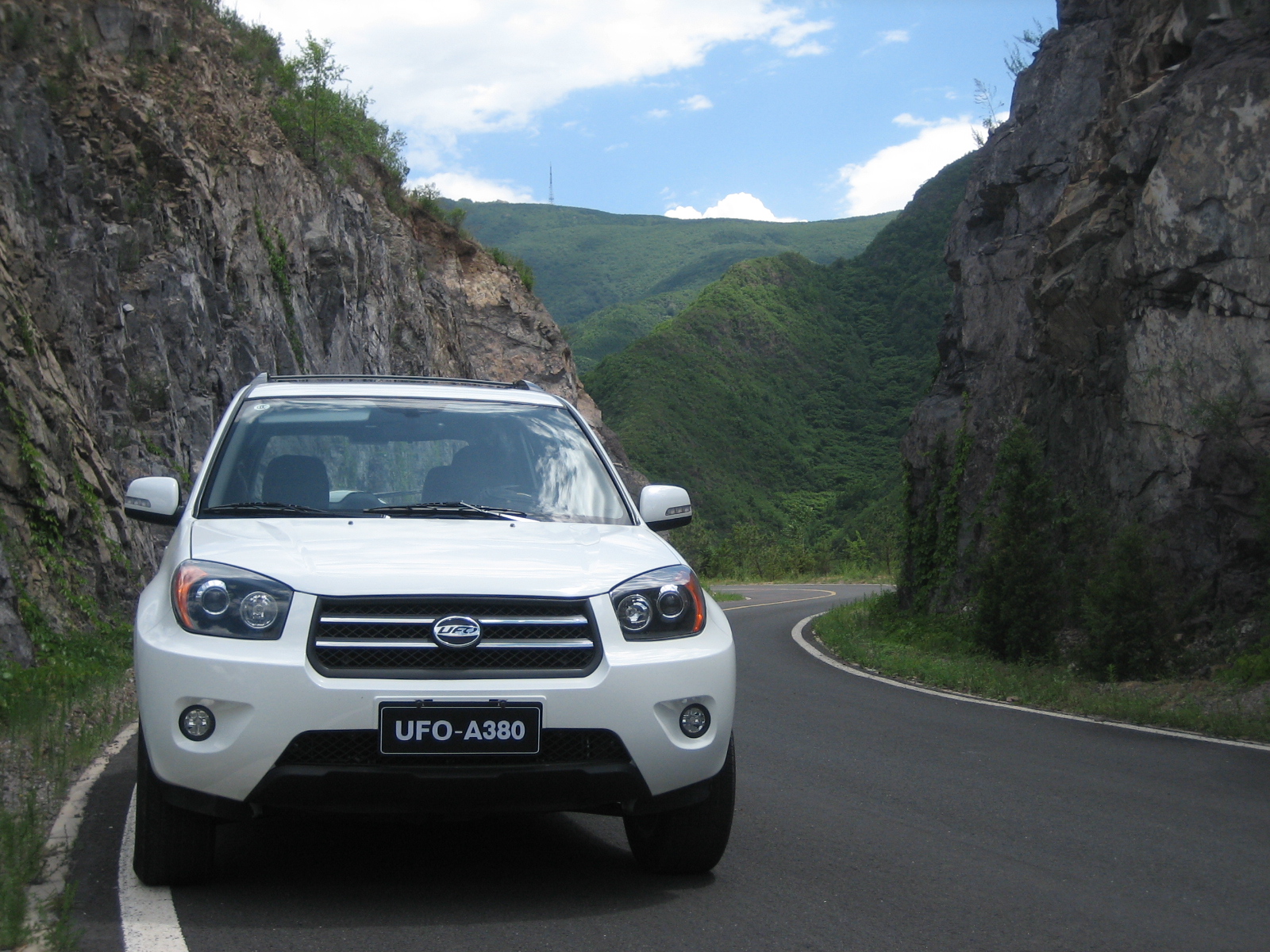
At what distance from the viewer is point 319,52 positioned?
38.0 meters

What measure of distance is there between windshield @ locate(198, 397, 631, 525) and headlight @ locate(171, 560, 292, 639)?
71cm

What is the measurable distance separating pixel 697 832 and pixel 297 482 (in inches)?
88.1

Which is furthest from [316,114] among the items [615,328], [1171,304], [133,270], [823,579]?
[615,328]

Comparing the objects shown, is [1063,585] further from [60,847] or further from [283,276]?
[283,276]

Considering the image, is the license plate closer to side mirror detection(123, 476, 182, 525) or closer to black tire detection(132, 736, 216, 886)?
black tire detection(132, 736, 216, 886)

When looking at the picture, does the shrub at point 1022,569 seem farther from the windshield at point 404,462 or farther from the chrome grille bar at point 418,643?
the chrome grille bar at point 418,643

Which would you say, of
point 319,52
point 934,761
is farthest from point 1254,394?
point 319,52

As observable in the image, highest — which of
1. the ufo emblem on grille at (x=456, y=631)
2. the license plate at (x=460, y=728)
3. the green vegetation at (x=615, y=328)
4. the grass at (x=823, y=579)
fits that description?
the ufo emblem on grille at (x=456, y=631)

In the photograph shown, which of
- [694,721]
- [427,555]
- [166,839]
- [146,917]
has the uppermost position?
[427,555]

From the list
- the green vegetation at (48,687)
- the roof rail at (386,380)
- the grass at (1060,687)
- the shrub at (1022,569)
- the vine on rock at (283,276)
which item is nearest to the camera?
the green vegetation at (48,687)

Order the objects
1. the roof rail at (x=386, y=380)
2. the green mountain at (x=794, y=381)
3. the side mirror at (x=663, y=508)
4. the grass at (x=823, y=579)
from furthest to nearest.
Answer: the green mountain at (x=794, y=381) → the grass at (x=823, y=579) → the roof rail at (x=386, y=380) → the side mirror at (x=663, y=508)

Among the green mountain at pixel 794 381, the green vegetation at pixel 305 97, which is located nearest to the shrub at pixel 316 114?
the green vegetation at pixel 305 97

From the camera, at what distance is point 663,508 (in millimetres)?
5699

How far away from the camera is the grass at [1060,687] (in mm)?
10383
